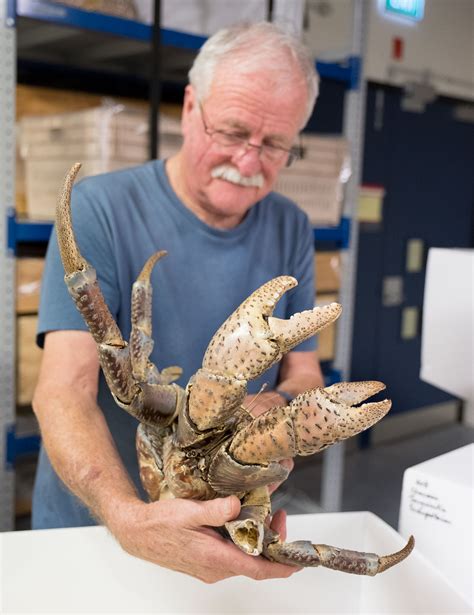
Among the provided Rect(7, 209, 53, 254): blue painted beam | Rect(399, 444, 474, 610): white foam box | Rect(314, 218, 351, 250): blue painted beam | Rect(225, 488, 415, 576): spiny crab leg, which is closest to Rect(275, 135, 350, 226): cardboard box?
Rect(314, 218, 351, 250): blue painted beam

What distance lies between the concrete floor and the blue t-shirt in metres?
1.67

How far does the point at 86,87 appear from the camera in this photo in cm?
253

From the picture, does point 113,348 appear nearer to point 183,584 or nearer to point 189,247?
point 183,584

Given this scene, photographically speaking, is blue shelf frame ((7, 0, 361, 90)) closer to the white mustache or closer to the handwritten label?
the white mustache

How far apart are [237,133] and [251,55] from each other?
0.43ft

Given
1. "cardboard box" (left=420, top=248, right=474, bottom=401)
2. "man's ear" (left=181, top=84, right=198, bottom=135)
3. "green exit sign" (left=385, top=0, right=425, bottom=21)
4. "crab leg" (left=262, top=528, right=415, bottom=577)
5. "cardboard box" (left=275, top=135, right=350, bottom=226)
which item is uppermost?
"green exit sign" (left=385, top=0, right=425, bottom=21)

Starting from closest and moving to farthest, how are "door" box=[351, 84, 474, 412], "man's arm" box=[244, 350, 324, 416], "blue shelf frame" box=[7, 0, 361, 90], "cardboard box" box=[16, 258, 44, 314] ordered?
"man's arm" box=[244, 350, 324, 416] → "blue shelf frame" box=[7, 0, 361, 90] → "cardboard box" box=[16, 258, 44, 314] → "door" box=[351, 84, 474, 412]

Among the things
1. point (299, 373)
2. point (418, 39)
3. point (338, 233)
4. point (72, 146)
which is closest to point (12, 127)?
point (72, 146)

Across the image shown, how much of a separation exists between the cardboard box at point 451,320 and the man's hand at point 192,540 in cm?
52

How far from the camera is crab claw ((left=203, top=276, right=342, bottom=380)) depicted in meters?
0.66

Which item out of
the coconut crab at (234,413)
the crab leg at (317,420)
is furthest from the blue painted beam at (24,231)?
the crab leg at (317,420)

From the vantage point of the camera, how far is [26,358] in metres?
1.91

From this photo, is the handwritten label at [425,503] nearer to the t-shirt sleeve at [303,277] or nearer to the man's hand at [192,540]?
the man's hand at [192,540]

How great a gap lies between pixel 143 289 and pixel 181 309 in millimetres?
372
